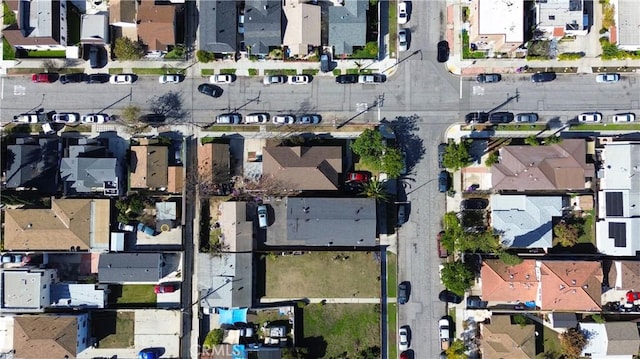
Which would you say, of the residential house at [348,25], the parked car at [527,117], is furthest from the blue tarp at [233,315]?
the parked car at [527,117]

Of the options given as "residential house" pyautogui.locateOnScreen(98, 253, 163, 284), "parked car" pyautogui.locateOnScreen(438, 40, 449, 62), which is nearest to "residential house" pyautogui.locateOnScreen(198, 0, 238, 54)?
"parked car" pyautogui.locateOnScreen(438, 40, 449, 62)

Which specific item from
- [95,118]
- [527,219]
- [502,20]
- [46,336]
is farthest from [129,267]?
[502,20]

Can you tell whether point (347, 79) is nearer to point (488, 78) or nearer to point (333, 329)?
point (488, 78)

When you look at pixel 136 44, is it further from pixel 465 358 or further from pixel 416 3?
pixel 465 358

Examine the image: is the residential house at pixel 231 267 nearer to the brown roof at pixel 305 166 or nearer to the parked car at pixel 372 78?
the brown roof at pixel 305 166

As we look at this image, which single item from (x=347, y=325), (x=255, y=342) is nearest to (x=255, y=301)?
(x=255, y=342)
